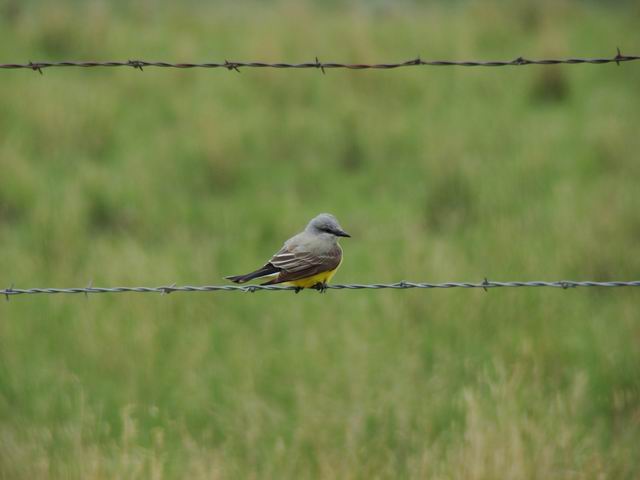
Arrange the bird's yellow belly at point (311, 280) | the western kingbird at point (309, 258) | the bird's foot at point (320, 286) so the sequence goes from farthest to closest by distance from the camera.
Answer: the bird's foot at point (320, 286), the bird's yellow belly at point (311, 280), the western kingbird at point (309, 258)

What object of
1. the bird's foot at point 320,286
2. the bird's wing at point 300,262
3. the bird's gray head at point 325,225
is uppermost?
the bird's gray head at point 325,225

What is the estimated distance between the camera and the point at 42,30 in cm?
1205

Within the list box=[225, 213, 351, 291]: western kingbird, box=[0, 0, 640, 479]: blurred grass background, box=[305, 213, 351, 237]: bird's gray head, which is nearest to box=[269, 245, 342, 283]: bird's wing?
box=[225, 213, 351, 291]: western kingbird

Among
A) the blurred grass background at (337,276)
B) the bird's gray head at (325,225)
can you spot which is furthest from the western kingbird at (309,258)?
the blurred grass background at (337,276)

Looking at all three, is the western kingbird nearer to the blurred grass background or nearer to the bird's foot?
the bird's foot

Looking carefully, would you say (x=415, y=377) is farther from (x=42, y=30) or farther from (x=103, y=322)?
(x=42, y=30)

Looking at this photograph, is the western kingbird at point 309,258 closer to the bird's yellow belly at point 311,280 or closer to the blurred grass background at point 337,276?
the bird's yellow belly at point 311,280

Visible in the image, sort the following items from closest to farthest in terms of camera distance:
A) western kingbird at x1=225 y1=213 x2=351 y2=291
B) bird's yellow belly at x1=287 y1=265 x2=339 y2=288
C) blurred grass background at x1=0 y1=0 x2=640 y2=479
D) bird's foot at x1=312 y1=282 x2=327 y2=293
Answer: western kingbird at x1=225 y1=213 x2=351 y2=291 < bird's yellow belly at x1=287 y1=265 x2=339 y2=288 < bird's foot at x1=312 y1=282 x2=327 y2=293 < blurred grass background at x1=0 y1=0 x2=640 y2=479

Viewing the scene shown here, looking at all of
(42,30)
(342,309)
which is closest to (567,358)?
(342,309)

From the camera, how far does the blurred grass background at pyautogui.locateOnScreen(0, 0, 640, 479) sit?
4.41m

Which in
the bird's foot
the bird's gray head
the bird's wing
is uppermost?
the bird's gray head

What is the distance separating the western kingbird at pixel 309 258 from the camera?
3.93 m

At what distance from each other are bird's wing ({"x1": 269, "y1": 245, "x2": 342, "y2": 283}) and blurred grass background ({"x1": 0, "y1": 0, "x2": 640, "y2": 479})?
958mm

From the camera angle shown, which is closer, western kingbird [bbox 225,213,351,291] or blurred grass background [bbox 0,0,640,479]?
western kingbird [bbox 225,213,351,291]
